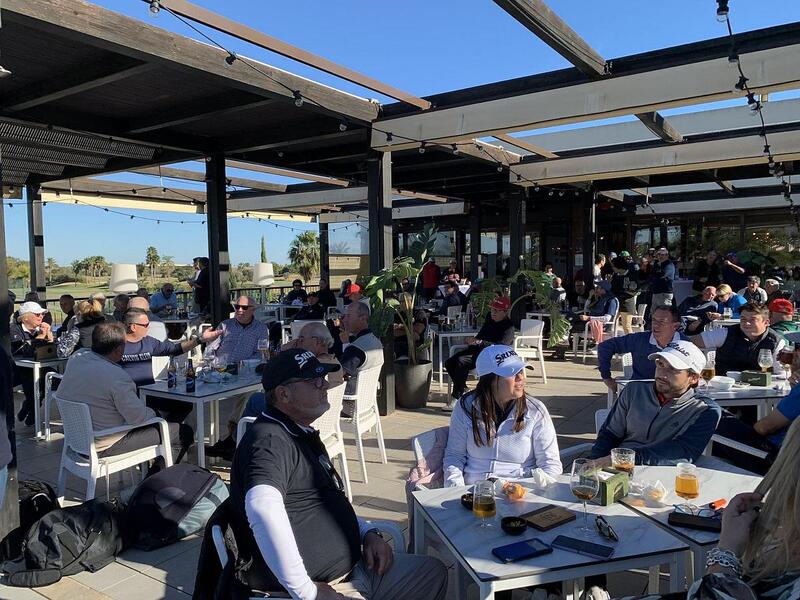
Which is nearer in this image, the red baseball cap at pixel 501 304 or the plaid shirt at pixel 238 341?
the plaid shirt at pixel 238 341

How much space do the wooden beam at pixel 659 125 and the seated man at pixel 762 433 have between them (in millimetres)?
3426

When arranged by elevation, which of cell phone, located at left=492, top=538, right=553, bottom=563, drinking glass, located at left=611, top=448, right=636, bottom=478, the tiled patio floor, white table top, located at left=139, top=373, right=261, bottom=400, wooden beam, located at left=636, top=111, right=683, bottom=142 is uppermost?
wooden beam, located at left=636, top=111, right=683, bottom=142

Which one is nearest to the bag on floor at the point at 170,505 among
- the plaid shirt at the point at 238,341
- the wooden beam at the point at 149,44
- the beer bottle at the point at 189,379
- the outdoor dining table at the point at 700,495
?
the beer bottle at the point at 189,379

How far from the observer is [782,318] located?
5.12 meters

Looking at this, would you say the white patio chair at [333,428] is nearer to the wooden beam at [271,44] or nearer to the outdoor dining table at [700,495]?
the outdoor dining table at [700,495]

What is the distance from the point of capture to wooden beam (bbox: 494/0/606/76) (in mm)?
3381

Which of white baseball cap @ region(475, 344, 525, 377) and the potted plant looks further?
the potted plant

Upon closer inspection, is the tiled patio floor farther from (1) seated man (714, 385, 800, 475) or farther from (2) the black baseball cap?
(2) the black baseball cap

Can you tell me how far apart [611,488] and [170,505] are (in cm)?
241

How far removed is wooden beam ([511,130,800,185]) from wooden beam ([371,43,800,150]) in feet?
8.78

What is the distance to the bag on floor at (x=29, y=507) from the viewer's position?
9.63ft

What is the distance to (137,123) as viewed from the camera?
634 cm

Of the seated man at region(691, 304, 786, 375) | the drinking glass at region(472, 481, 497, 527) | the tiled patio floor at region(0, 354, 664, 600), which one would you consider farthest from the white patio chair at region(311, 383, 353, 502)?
the seated man at region(691, 304, 786, 375)

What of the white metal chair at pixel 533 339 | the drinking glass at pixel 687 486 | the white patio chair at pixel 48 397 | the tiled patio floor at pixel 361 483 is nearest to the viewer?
the drinking glass at pixel 687 486
